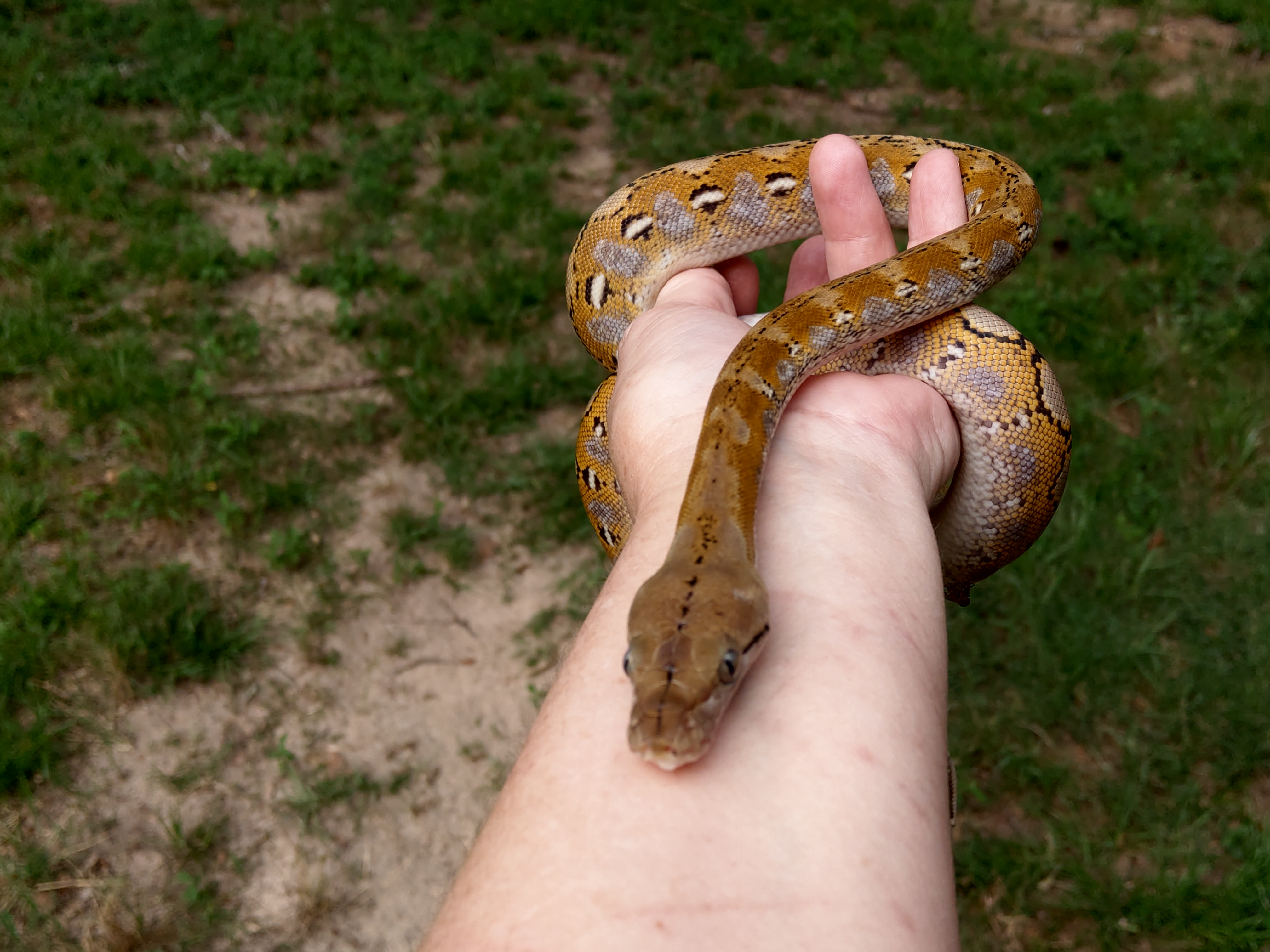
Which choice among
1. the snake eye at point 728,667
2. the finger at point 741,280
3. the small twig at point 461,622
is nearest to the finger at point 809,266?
the finger at point 741,280

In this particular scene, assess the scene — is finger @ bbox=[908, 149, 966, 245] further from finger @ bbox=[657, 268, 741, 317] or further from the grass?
the grass

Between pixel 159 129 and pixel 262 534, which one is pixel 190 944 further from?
pixel 159 129

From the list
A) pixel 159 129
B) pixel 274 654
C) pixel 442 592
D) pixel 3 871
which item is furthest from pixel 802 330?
pixel 159 129

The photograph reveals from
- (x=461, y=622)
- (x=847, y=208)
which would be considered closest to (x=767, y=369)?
(x=847, y=208)

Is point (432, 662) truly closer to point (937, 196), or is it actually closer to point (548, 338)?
point (548, 338)

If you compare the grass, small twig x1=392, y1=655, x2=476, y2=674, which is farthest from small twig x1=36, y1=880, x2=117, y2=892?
small twig x1=392, y1=655, x2=476, y2=674

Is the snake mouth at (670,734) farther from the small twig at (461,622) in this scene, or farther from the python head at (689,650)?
the small twig at (461,622)
